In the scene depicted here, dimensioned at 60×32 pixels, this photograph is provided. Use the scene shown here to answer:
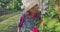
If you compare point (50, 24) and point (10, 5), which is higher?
point (10, 5)

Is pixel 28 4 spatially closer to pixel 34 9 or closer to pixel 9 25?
pixel 34 9

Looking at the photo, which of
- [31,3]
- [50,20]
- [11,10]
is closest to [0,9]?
[11,10]

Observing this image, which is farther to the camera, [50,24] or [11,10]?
[11,10]

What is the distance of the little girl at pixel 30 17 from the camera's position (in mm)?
1249

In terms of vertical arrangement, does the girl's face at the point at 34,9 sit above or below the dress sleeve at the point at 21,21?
above

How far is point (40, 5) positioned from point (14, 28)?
214mm

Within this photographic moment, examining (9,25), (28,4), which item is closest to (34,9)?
(28,4)

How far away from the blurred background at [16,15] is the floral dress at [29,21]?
38 mm

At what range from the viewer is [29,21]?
49.6 inches

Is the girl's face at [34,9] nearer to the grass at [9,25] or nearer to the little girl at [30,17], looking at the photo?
the little girl at [30,17]

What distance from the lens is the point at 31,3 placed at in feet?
4.09

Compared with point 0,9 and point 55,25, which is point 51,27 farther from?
point 0,9

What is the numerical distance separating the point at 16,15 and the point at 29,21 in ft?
0.31

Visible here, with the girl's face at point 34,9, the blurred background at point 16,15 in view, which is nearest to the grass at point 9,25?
the blurred background at point 16,15
